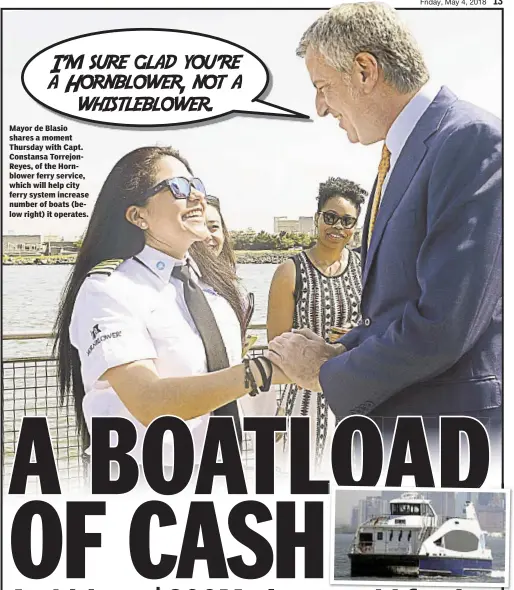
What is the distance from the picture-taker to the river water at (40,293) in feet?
11.4

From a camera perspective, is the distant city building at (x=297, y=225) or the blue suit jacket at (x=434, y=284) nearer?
the blue suit jacket at (x=434, y=284)

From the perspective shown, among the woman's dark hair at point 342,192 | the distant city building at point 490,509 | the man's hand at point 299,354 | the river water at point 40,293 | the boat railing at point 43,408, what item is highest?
the woman's dark hair at point 342,192

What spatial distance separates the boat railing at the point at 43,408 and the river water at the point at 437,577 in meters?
0.48

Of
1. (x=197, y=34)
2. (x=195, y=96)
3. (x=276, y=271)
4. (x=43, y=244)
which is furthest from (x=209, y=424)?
(x=197, y=34)

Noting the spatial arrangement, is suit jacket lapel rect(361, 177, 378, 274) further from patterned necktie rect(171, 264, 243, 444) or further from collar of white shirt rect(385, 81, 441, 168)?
patterned necktie rect(171, 264, 243, 444)

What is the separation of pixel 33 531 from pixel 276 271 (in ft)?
4.63

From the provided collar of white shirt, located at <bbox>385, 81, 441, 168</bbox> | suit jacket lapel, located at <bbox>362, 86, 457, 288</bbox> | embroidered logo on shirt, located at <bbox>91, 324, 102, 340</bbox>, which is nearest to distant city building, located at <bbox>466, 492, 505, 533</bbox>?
suit jacket lapel, located at <bbox>362, 86, 457, 288</bbox>

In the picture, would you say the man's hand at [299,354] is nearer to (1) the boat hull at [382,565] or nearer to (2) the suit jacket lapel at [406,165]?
(2) the suit jacket lapel at [406,165]

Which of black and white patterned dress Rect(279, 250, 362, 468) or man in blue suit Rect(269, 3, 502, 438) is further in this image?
black and white patterned dress Rect(279, 250, 362, 468)

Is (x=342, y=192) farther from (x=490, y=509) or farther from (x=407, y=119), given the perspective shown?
(x=490, y=509)

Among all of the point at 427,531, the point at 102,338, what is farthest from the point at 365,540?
the point at 102,338

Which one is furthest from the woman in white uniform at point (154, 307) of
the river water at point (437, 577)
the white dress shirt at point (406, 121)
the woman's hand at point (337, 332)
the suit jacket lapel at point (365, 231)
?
the white dress shirt at point (406, 121)

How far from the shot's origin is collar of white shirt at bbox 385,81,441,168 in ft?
11.3

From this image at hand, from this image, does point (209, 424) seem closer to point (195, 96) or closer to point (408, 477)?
point (408, 477)
